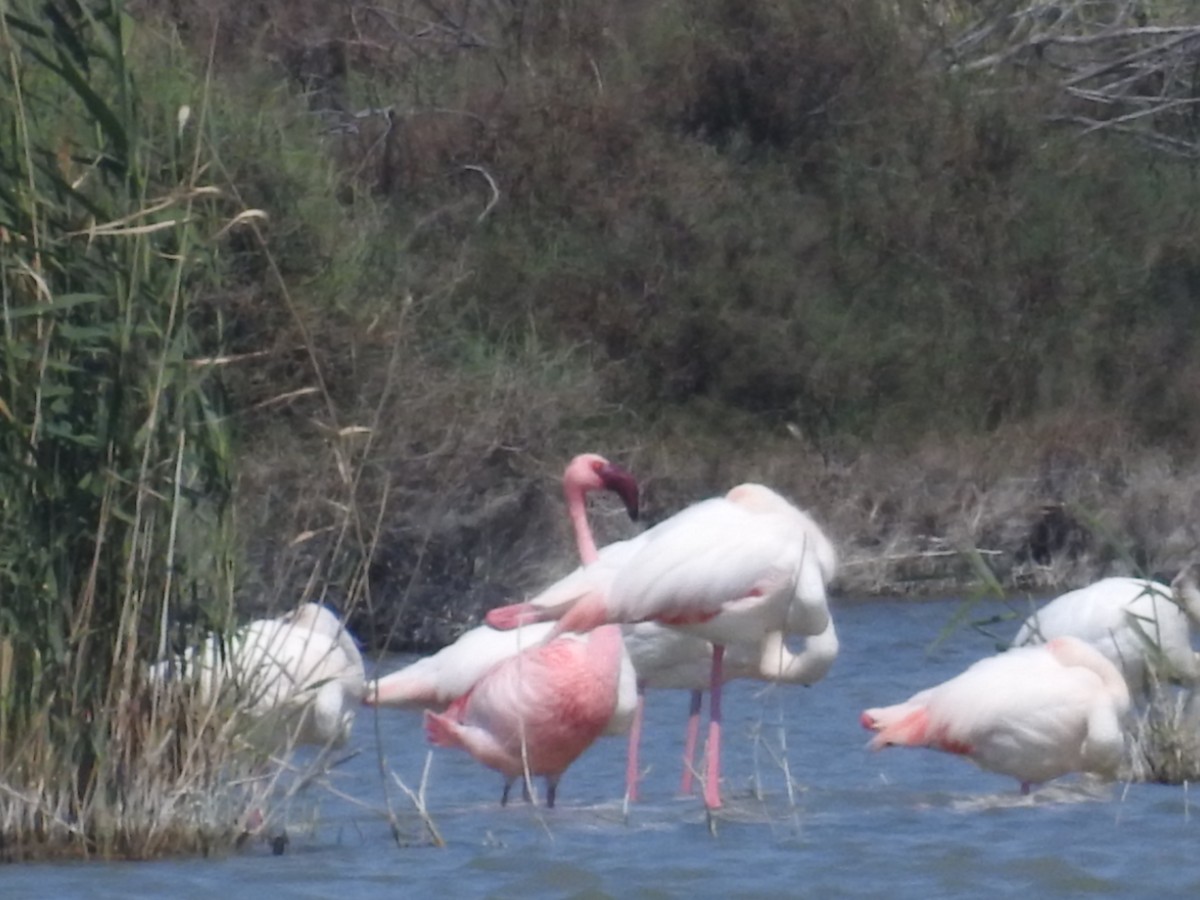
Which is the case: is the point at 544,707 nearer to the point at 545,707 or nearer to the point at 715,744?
the point at 545,707

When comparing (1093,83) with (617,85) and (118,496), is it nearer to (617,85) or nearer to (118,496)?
(617,85)

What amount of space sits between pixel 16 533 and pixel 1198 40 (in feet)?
64.2

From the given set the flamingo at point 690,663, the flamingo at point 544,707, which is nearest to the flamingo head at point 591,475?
the flamingo at point 690,663

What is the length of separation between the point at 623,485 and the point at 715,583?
146 centimetres

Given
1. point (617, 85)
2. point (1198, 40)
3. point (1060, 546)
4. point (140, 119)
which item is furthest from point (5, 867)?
point (1198, 40)

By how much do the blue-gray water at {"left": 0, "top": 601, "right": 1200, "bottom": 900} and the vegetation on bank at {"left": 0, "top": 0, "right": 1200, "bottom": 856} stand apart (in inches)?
74.7

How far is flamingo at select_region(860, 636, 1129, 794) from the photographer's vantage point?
25.6 feet

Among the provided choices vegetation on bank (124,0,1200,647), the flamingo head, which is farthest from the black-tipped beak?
vegetation on bank (124,0,1200,647)

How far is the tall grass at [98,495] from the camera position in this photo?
583 centimetres

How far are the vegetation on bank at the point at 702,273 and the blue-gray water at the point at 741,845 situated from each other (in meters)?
1.90

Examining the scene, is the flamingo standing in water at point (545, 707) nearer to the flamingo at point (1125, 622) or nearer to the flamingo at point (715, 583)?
the flamingo at point (715, 583)

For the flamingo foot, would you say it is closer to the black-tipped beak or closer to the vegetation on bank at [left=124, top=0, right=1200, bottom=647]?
the black-tipped beak

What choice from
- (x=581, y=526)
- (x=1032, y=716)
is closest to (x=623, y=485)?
(x=581, y=526)

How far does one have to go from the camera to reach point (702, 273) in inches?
805
